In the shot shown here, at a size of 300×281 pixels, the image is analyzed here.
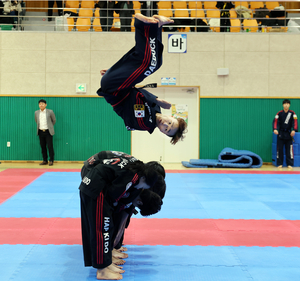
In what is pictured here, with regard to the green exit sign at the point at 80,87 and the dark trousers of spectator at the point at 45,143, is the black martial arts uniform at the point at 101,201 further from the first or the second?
the green exit sign at the point at 80,87

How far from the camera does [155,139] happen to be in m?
11.9

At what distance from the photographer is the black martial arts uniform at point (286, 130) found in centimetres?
1058

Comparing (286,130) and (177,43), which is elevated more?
(177,43)

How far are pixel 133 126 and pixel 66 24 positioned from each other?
9742 mm

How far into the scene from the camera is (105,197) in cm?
318

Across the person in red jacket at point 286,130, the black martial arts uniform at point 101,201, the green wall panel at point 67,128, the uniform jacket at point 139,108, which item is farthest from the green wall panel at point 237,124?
the black martial arts uniform at point 101,201

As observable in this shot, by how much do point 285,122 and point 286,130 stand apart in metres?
0.25

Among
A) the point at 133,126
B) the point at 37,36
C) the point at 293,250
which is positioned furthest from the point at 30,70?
the point at 293,250

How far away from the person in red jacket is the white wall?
122 cm

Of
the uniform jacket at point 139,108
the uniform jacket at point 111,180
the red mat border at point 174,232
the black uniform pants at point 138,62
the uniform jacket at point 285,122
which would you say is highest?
the black uniform pants at point 138,62

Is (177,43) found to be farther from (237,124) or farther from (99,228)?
(99,228)

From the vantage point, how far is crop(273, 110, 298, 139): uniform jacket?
34.7 feet

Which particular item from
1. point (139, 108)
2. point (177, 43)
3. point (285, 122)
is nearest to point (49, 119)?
point (177, 43)

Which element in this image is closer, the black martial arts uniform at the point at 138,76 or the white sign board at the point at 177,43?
the black martial arts uniform at the point at 138,76
